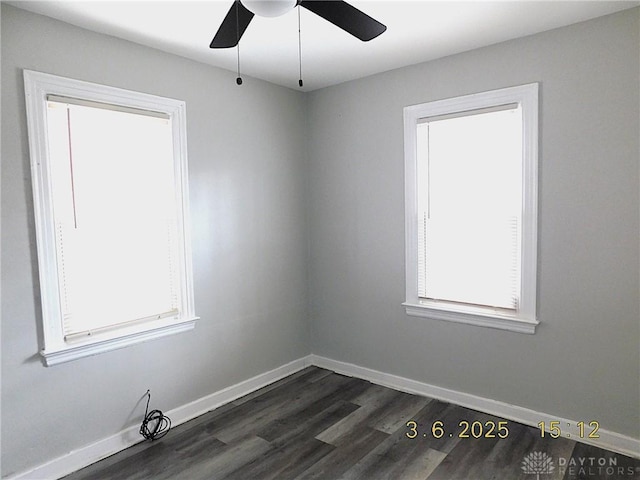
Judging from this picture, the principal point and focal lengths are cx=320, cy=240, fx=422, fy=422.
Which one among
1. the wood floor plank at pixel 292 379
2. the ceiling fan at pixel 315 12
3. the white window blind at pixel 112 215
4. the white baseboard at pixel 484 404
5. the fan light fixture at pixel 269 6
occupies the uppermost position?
the ceiling fan at pixel 315 12

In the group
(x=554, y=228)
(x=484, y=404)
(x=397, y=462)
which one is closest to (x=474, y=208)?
(x=554, y=228)

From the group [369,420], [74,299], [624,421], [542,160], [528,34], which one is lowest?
[369,420]

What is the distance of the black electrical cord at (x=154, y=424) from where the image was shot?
2744mm

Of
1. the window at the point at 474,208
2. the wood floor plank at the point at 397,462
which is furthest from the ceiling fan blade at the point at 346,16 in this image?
the wood floor plank at the point at 397,462

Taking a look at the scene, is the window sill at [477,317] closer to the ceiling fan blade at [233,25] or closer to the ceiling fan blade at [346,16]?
the ceiling fan blade at [346,16]

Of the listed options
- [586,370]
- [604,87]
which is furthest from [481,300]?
[604,87]

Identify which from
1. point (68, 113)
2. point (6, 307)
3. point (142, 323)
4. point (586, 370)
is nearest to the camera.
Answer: point (6, 307)

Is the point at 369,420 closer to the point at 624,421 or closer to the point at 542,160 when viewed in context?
the point at 624,421

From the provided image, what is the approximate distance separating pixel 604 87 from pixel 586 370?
170cm

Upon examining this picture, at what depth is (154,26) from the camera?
2.46 metres

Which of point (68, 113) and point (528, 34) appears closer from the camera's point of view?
point (68, 113)

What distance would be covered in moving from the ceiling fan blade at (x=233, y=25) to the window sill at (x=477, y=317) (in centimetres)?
231

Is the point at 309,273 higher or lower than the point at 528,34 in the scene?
lower

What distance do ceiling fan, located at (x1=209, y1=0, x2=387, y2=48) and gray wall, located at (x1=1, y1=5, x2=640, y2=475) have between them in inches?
47.5
